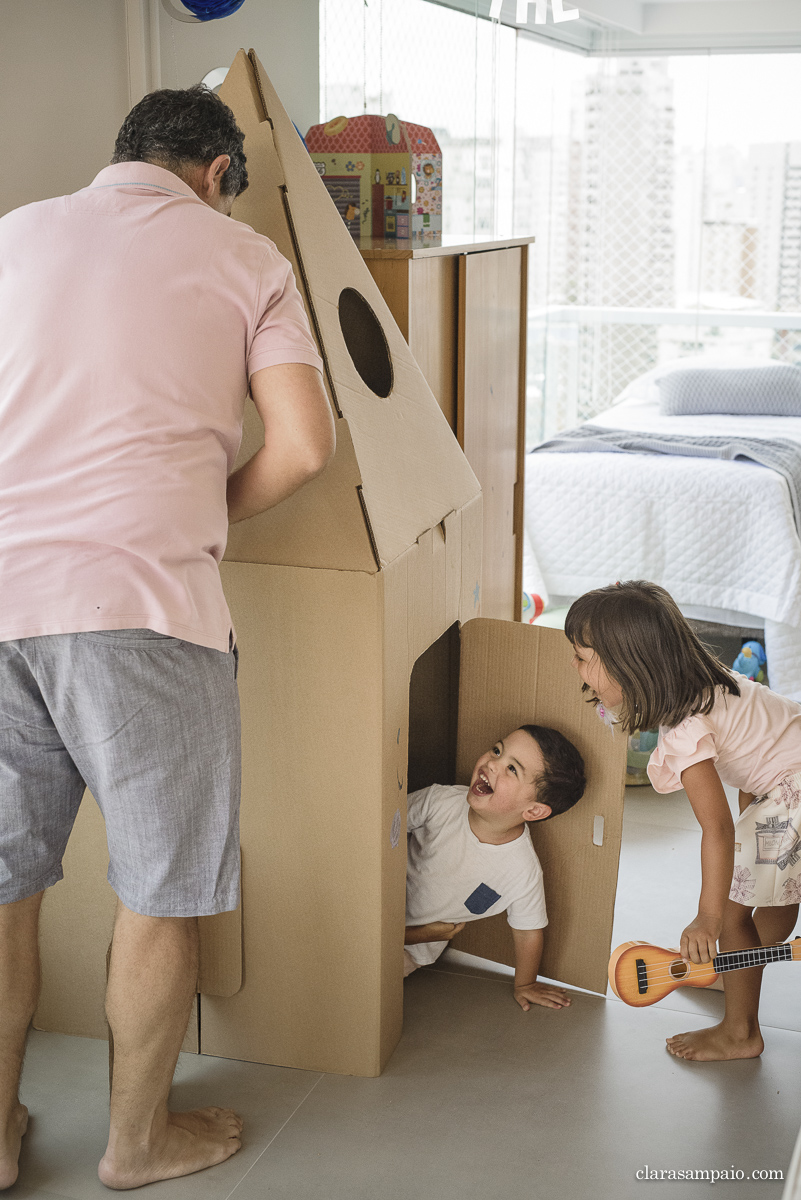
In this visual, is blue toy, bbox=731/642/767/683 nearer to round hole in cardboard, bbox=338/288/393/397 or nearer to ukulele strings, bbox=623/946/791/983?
ukulele strings, bbox=623/946/791/983

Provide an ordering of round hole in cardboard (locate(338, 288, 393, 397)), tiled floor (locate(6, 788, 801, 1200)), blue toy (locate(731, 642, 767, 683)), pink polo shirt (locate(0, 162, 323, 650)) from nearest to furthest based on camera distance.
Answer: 1. pink polo shirt (locate(0, 162, 323, 650))
2. tiled floor (locate(6, 788, 801, 1200))
3. round hole in cardboard (locate(338, 288, 393, 397))
4. blue toy (locate(731, 642, 767, 683))

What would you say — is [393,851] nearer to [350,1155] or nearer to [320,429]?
[350,1155]

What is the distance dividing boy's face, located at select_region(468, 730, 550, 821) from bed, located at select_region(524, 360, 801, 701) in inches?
67.5

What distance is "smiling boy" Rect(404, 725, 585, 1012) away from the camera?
6.04 ft

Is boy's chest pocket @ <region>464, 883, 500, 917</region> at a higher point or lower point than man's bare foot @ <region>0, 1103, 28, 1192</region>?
higher

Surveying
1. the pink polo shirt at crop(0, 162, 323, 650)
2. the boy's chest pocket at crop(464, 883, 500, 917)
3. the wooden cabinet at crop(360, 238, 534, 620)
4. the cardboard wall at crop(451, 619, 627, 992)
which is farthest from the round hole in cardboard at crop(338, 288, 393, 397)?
the boy's chest pocket at crop(464, 883, 500, 917)

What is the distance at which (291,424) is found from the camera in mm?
1305

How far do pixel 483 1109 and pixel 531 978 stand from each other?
0.32 meters

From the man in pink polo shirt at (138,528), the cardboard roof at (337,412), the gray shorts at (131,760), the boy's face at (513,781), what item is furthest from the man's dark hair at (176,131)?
the boy's face at (513,781)

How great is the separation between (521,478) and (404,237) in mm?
813

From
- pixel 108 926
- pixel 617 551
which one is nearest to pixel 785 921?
pixel 108 926

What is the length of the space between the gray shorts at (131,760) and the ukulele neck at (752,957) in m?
0.79

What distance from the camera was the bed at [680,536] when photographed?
3.37 metres

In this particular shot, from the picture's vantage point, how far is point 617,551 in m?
3.67
